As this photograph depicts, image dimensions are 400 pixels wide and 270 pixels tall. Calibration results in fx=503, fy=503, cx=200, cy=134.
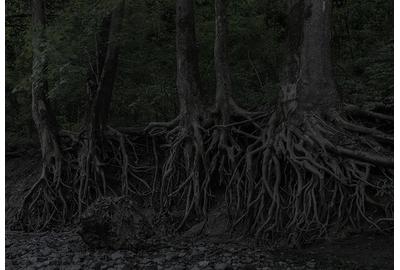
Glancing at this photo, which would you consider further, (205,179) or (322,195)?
(205,179)

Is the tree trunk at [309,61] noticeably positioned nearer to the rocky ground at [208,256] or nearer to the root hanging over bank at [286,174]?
the root hanging over bank at [286,174]

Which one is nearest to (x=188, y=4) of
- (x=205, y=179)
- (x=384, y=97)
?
(x=205, y=179)

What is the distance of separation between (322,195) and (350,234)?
63cm

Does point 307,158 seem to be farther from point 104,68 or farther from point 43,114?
point 43,114

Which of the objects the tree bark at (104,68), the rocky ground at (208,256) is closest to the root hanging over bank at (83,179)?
the tree bark at (104,68)

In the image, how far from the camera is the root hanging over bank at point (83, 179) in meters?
10.4

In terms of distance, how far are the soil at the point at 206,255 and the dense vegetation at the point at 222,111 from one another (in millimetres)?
315

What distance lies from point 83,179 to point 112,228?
3.14 metres

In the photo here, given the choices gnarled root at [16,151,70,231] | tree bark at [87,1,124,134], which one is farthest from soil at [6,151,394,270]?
tree bark at [87,1,124,134]

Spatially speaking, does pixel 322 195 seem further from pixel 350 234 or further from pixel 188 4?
pixel 188 4

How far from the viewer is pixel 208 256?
268 inches

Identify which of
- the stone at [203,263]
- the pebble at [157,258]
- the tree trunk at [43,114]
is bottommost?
the pebble at [157,258]

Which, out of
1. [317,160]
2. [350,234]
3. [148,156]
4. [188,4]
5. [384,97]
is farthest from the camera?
[148,156]

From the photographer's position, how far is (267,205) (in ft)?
24.8
